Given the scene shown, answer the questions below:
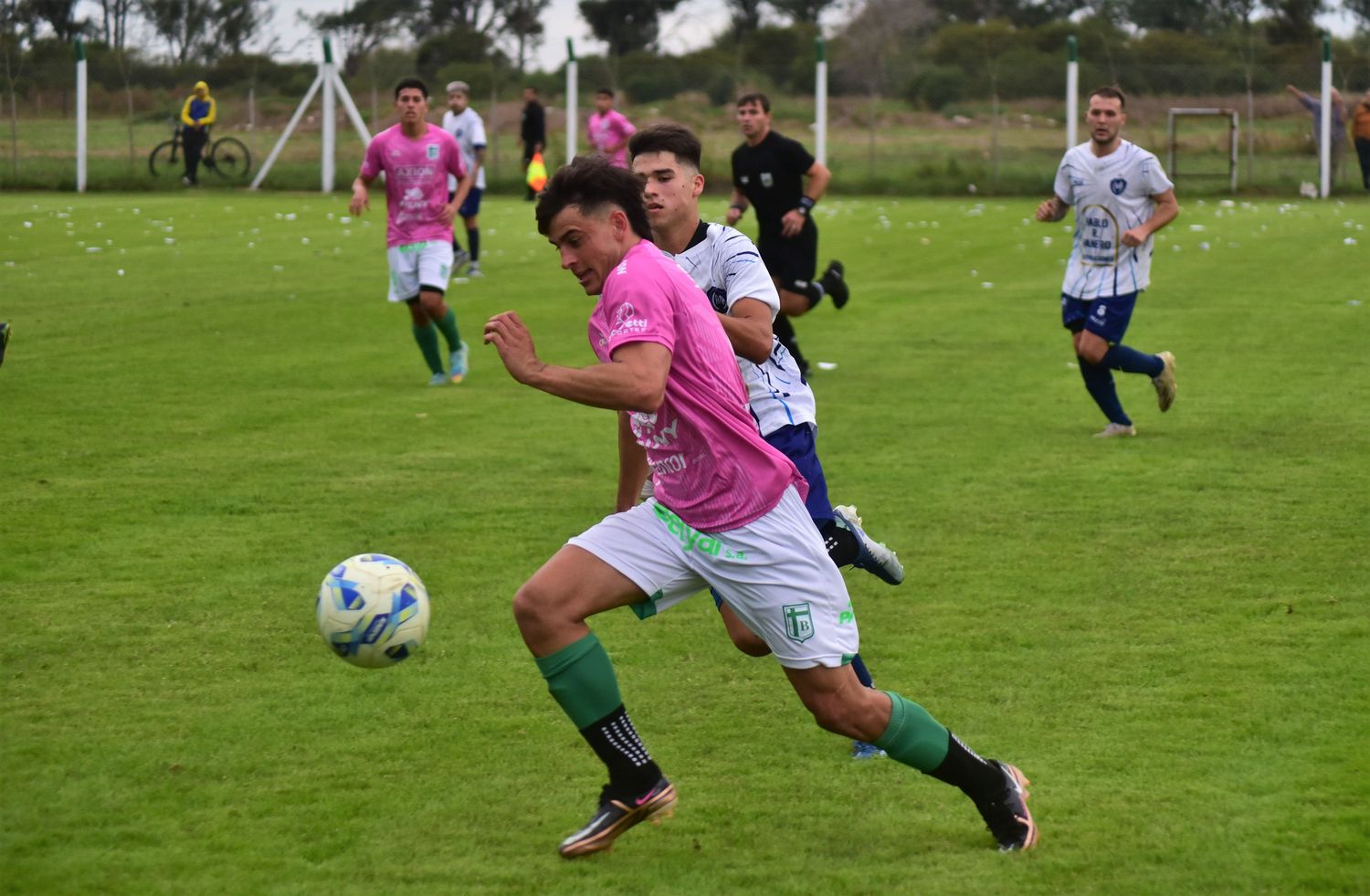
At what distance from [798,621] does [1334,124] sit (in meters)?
32.3

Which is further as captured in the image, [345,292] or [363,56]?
[363,56]

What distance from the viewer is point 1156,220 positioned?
10.1 metres

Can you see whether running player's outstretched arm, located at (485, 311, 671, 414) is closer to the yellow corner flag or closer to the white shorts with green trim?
the white shorts with green trim

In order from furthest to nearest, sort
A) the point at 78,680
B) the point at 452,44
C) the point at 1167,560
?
the point at 452,44, the point at 1167,560, the point at 78,680

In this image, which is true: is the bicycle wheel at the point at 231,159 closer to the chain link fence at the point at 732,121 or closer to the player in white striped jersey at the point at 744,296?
the chain link fence at the point at 732,121

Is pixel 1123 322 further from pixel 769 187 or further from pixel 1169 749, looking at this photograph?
pixel 1169 749

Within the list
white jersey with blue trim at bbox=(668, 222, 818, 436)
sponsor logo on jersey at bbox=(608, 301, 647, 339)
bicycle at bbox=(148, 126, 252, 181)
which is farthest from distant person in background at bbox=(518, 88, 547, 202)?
sponsor logo on jersey at bbox=(608, 301, 647, 339)

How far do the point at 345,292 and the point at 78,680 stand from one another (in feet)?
38.8

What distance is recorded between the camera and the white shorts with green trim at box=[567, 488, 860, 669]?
430 cm

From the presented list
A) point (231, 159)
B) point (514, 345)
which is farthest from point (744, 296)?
point (231, 159)

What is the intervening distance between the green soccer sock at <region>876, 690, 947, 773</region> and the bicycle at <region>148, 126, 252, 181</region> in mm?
31127

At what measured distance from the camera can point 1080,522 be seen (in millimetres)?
8180

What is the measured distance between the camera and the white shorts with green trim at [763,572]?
14.1 feet

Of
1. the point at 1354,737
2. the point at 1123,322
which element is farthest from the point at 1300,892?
the point at 1123,322
